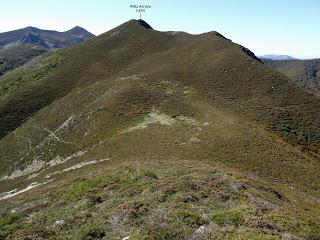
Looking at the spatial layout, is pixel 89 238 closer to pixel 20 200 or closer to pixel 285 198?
pixel 20 200

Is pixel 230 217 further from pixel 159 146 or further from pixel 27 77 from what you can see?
pixel 27 77

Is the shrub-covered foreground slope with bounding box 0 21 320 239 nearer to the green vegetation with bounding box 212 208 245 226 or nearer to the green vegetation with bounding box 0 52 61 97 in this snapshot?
the green vegetation with bounding box 212 208 245 226

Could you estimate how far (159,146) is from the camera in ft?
151

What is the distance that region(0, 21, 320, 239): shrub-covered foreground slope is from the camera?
2364cm

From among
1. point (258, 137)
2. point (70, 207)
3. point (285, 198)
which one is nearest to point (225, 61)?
point (258, 137)

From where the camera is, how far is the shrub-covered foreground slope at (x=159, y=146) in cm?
2364

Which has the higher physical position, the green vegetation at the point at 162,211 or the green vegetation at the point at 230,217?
the green vegetation at the point at 230,217

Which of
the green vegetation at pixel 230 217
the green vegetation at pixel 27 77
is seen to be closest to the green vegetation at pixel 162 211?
the green vegetation at pixel 230 217

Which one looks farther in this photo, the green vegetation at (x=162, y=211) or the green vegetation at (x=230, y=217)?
the green vegetation at (x=230, y=217)

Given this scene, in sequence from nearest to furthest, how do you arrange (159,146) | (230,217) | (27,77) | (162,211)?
1. (230,217)
2. (162,211)
3. (159,146)
4. (27,77)

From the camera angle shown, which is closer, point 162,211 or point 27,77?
point 162,211

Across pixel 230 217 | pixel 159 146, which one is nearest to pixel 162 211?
pixel 230 217

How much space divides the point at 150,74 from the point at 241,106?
83.8ft

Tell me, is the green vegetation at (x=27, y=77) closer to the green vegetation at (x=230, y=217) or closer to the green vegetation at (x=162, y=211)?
the green vegetation at (x=162, y=211)
